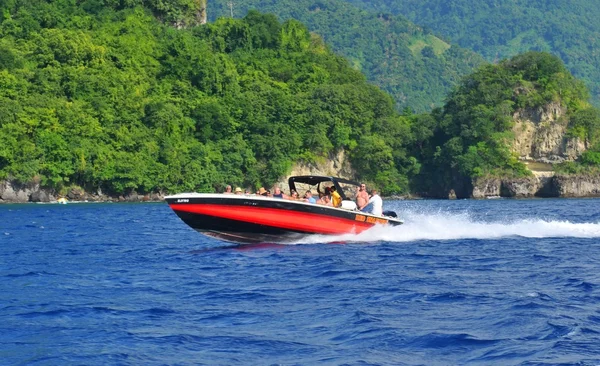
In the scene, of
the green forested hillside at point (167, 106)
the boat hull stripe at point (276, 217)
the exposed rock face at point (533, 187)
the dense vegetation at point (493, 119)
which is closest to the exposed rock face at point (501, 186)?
the exposed rock face at point (533, 187)

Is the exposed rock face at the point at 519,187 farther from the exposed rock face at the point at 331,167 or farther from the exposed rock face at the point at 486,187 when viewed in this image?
the exposed rock face at the point at 331,167

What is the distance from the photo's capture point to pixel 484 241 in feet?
116

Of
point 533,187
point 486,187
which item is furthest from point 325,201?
point 533,187

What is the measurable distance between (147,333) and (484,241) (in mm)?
19599

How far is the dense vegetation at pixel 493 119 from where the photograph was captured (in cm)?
11819

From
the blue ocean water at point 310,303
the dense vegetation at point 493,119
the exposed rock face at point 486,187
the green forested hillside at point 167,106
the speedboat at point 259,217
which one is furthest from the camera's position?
the dense vegetation at point 493,119

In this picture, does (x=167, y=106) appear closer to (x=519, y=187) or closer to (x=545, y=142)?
(x=519, y=187)

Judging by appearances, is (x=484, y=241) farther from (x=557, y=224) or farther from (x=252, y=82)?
(x=252, y=82)

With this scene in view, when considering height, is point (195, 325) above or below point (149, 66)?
below

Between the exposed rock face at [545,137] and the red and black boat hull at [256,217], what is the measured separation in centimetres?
9303

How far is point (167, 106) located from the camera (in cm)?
11006

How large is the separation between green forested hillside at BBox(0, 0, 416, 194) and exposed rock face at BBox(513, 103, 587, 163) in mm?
14045

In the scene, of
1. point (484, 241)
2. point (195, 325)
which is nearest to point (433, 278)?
point (195, 325)

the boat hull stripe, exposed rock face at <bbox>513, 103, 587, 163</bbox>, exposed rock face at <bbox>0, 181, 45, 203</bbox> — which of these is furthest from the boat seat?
exposed rock face at <bbox>513, 103, 587, 163</bbox>
